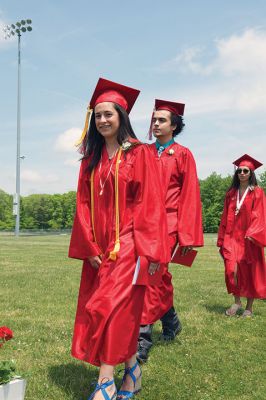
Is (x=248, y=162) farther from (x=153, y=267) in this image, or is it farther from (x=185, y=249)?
(x=153, y=267)

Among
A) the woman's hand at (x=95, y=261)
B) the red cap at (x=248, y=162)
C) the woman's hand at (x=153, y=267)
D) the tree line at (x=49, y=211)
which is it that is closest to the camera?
the woman's hand at (x=153, y=267)

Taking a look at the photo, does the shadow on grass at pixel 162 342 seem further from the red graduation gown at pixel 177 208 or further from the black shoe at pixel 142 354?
the black shoe at pixel 142 354

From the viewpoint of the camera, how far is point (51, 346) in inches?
225

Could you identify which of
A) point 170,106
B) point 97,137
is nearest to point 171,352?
point 97,137

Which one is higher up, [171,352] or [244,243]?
[244,243]

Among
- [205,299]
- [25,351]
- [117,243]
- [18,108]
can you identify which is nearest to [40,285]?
[205,299]

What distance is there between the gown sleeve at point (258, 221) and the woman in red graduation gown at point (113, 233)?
157 inches

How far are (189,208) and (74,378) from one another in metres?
2.10

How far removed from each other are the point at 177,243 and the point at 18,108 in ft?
128

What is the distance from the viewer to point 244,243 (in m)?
8.10

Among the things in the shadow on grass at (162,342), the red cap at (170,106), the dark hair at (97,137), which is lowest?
the shadow on grass at (162,342)

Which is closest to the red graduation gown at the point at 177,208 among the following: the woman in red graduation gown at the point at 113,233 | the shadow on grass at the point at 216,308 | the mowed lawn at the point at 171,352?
the mowed lawn at the point at 171,352

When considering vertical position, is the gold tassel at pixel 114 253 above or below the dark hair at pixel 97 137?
below

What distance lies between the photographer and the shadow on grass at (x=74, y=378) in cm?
430
